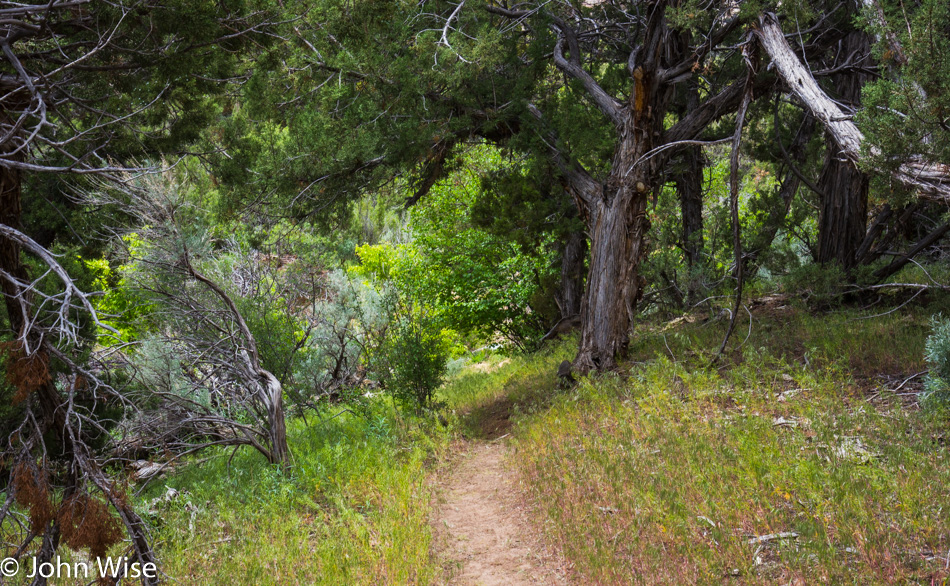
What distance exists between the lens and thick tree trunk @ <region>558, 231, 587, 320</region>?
41.2ft

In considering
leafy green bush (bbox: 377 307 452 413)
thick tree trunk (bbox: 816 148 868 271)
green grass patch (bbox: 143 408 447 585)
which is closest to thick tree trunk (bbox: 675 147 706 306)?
thick tree trunk (bbox: 816 148 868 271)

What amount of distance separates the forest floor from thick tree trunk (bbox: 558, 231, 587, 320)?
17.7 ft

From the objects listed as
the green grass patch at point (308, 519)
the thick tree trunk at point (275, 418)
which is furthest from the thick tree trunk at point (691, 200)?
the thick tree trunk at point (275, 418)

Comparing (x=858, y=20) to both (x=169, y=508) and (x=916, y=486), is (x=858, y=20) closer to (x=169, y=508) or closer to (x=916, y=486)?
(x=916, y=486)

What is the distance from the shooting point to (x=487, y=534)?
5461 mm

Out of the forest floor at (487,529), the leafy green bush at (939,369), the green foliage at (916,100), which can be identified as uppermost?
the green foliage at (916,100)

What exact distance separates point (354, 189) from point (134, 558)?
631 centimetres

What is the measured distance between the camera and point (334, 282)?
17.0 metres

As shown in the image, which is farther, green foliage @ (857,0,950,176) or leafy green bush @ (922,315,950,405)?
leafy green bush @ (922,315,950,405)

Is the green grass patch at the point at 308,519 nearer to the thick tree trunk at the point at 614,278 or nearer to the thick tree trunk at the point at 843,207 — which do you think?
the thick tree trunk at the point at 614,278

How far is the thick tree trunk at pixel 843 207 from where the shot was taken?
919 centimetres

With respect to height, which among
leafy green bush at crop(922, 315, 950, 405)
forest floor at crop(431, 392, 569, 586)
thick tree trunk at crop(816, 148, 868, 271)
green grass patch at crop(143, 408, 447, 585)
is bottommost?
forest floor at crop(431, 392, 569, 586)

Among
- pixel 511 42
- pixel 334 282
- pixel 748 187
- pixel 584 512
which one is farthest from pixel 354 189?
pixel 748 187

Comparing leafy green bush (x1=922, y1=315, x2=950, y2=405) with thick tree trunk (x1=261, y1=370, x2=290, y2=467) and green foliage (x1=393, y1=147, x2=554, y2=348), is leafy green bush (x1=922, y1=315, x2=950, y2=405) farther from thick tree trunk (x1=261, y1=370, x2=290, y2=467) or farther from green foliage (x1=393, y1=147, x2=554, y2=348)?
green foliage (x1=393, y1=147, x2=554, y2=348)
